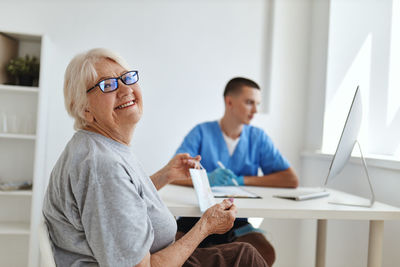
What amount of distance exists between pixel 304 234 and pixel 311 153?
25.5 inches

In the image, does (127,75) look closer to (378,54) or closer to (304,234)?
(378,54)

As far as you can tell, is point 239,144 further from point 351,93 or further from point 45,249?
point 45,249

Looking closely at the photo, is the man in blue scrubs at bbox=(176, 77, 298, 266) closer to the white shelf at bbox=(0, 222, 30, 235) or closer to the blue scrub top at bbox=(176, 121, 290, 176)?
the blue scrub top at bbox=(176, 121, 290, 176)

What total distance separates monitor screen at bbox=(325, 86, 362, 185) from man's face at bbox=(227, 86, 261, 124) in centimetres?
76

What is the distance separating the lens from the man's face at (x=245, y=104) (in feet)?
7.73

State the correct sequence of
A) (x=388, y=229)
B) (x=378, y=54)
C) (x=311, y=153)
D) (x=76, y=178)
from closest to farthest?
1. (x=76, y=178)
2. (x=388, y=229)
3. (x=378, y=54)
4. (x=311, y=153)

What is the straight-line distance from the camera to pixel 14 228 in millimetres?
2523

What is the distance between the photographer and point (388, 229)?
1.91m

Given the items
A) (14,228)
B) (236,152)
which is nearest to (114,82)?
(236,152)

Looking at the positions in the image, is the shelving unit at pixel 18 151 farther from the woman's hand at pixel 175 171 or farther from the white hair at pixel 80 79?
the white hair at pixel 80 79

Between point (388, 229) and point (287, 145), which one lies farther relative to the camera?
point (287, 145)

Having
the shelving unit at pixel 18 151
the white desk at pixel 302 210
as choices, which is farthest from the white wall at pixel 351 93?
the shelving unit at pixel 18 151

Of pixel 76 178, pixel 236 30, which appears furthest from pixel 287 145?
pixel 76 178

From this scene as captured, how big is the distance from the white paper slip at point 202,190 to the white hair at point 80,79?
497mm
